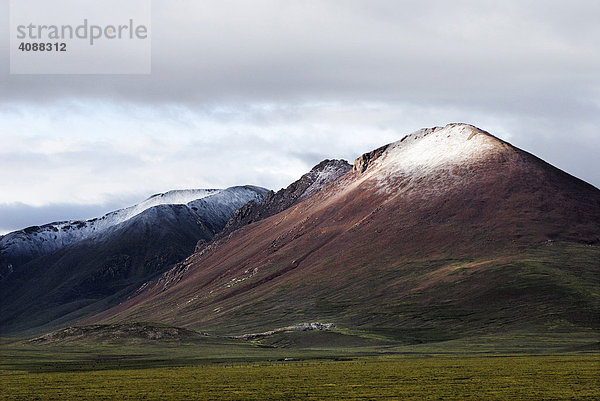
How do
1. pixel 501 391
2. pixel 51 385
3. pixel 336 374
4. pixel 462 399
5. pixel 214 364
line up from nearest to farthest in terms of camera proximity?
pixel 462 399, pixel 501 391, pixel 51 385, pixel 336 374, pixel 214 364

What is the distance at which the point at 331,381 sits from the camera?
104062 millimetres

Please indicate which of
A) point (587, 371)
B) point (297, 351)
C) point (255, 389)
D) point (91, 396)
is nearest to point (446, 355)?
point (297, 351)

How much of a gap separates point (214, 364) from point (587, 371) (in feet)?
229

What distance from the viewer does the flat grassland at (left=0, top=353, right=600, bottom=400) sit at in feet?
285

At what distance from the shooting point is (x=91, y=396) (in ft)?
295

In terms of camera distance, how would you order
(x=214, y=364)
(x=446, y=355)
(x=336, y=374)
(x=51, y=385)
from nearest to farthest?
(x=51, y=385)
(x=336, y=374)
(x=214, y=364)
(x=446, y=355)

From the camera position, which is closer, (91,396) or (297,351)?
(91,396)

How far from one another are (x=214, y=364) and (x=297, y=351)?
4410cm

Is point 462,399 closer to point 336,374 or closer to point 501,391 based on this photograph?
point 501,391

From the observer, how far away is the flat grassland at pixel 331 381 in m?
86.8

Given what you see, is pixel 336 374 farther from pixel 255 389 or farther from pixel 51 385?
pixel 51 385

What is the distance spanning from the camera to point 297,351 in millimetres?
195875

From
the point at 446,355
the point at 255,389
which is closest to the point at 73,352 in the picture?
the point at 446,355

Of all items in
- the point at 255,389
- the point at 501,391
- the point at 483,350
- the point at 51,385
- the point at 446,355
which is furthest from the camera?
the point at 483,350
